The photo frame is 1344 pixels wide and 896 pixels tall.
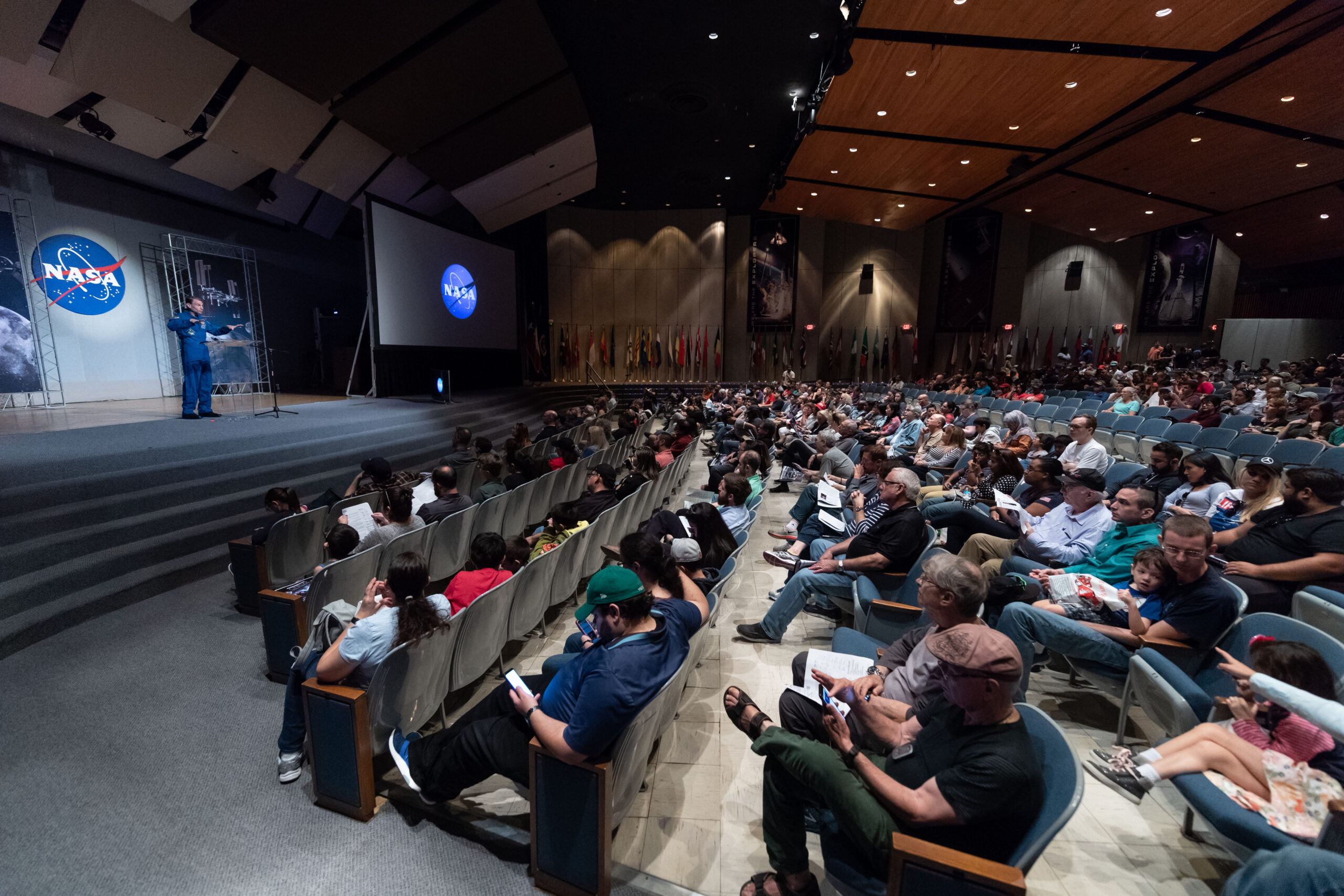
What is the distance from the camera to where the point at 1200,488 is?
3.89 meters

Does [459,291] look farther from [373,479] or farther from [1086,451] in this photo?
[1086,451]

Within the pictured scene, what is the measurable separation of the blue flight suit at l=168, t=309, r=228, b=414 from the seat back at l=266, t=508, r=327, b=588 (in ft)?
15.8

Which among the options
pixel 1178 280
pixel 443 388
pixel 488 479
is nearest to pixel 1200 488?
pixel 488 479

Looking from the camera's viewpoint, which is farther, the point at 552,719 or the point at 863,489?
the point at 863,489

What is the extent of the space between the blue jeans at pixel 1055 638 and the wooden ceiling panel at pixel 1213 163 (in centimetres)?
1081

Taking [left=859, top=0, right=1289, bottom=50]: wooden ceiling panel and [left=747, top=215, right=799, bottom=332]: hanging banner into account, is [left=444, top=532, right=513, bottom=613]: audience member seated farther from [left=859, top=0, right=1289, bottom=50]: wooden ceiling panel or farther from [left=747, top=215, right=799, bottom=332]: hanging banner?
[left=747, top=215, right=799, bottom=332]: hanging banner

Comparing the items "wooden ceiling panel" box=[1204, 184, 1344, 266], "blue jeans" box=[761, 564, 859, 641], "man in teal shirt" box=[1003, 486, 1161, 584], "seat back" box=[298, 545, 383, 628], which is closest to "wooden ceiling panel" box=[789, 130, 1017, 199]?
"wooden ceiling panel" box=[1204, 184, 1344, 266]

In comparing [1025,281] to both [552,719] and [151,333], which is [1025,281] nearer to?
[552,719]

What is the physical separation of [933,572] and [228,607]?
425cm

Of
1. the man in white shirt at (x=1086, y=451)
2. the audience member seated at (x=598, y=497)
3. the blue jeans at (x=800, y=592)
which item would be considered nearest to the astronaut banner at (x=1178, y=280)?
the man in white shirt at (x=1086, y=451)

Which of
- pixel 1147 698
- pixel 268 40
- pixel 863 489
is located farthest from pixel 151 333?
pixel 1147 698

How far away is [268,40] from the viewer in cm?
608

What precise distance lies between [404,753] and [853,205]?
57.3ft

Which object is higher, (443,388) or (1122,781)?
(443,388)
